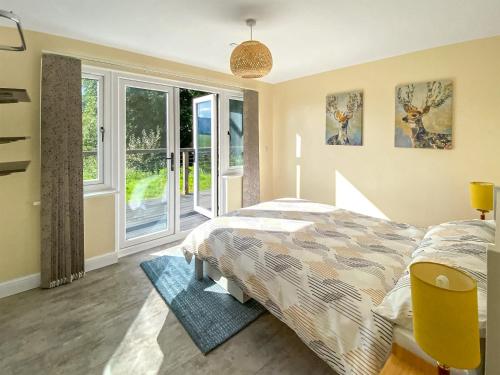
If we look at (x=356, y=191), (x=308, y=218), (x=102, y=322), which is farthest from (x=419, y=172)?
(x=102, y=322)

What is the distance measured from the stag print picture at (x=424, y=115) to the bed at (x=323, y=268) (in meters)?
1.20

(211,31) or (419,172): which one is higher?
(211,31)

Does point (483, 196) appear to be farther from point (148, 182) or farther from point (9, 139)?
point (9, 139)

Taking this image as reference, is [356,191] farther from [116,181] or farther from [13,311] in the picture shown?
[13,311]

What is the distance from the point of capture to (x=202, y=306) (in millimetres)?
2367

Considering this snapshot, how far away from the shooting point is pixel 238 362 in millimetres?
1819

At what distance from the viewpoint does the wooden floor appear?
1774mm

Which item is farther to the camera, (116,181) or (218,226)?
(116,181)

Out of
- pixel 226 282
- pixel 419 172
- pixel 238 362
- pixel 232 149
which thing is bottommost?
pixel 238 362

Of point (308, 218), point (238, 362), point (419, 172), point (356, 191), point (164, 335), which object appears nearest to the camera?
point (238, 362)

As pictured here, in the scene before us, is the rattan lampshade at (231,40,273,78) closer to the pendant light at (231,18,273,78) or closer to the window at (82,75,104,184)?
the pendant light at (231,18,273,78)

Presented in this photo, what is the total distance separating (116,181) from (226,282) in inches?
70.0

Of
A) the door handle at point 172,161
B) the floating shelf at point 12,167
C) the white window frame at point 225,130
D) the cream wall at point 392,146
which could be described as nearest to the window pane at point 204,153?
the white window frame at point 225,130

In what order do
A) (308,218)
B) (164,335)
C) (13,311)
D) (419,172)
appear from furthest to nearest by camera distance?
1. (419,172)
2. (308,218)
3. (13,311)
4. (164,335)
